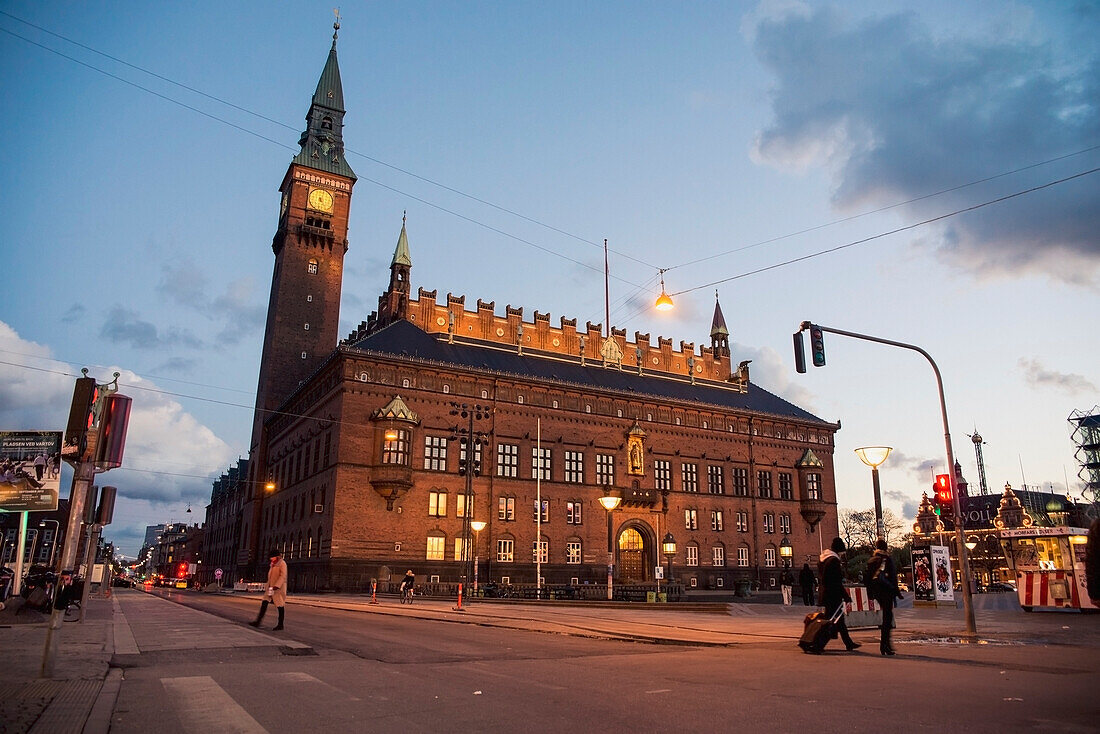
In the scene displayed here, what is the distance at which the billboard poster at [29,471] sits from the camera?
2739 centimetres

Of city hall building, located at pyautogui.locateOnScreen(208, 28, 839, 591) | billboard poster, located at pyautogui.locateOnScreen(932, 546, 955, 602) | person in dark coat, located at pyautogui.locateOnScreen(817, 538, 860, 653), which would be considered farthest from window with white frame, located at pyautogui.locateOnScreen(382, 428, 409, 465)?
person in dark coat, located at pyautogui.locateOnScreen(817, 538, 860, 653)

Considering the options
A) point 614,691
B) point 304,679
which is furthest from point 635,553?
point 614,691

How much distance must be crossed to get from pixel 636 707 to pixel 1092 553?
4108mm

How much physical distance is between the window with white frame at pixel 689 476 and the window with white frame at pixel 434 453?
67.6 ft

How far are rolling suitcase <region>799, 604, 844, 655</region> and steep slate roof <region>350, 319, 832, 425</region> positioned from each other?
3909cm

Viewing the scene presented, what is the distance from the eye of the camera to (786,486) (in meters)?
64.9

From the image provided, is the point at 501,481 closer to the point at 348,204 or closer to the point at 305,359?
the point at 305,359

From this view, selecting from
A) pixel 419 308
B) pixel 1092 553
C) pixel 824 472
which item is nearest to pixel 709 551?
pixel 824 472

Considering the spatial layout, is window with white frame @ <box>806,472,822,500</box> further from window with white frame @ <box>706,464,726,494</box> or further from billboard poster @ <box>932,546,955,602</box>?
billboard poster @ <box>932,546,955,602</box>

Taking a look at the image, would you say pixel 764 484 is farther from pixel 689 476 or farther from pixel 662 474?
pixel 662 474

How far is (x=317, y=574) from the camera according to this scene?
45.8 m

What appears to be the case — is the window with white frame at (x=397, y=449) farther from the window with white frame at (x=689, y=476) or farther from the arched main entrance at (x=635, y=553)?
the window with white frame at (x=689, y=476)

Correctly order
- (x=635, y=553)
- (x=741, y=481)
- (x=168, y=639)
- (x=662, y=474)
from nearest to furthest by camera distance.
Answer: (x=168, y=639), (x=635, y=553), (x=662, y=474), (x=741, y=481)

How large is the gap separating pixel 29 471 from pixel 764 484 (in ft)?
173
